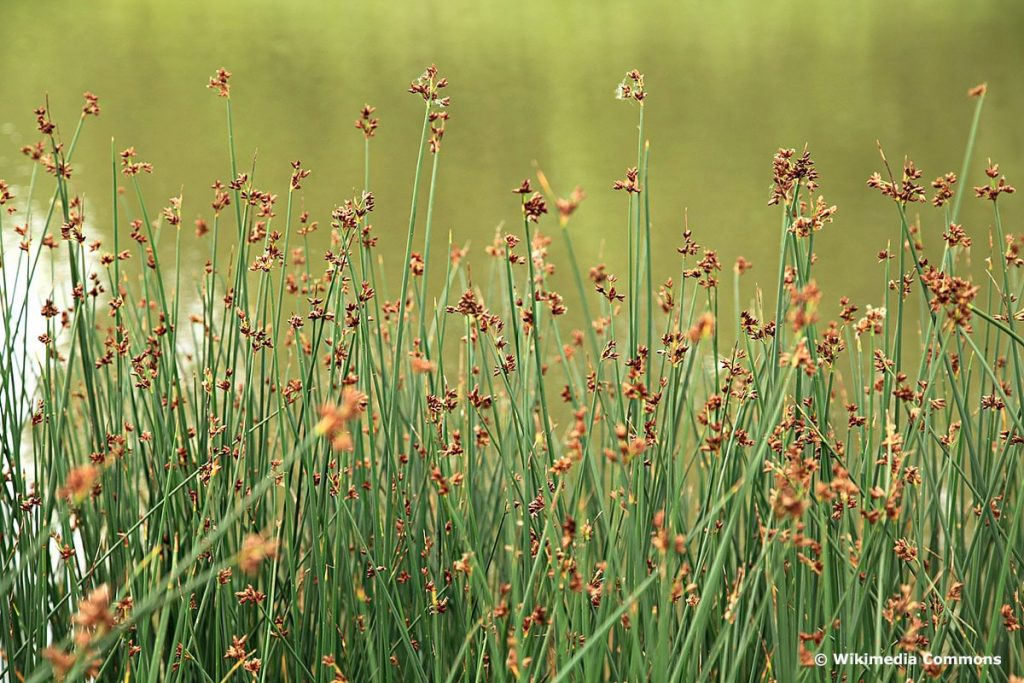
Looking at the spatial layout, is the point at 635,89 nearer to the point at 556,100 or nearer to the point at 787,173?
the point at 787,173

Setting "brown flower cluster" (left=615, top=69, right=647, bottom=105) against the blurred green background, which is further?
the blurred green background

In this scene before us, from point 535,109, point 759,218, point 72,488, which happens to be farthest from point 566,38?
point 72,488

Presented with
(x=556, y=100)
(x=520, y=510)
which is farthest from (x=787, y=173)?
(x=556, y=100)

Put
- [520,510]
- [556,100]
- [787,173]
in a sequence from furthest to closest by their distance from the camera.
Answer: [556,100]
[520,510]
[787,173]

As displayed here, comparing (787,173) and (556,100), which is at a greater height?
(556,100)

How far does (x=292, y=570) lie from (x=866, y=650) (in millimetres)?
799

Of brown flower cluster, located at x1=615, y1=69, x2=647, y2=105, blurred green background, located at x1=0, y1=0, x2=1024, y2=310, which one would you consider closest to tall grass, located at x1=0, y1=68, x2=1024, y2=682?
brown flower cluster, located at x1=615, y1=69, x2=647, y2=105

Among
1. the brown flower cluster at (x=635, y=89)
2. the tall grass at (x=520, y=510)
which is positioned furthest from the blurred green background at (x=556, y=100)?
the brown flower cluster at (x=635, y=89)

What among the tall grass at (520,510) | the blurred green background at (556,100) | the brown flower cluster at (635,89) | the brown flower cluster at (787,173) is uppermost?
the blurred green background at (556,100)

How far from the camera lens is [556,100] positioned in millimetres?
8492

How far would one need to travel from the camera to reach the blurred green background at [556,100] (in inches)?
249

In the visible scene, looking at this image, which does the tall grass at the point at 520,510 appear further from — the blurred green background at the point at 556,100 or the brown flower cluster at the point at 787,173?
the blurred green background at the point at 556,100

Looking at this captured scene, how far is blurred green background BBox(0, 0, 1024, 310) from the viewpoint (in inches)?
249

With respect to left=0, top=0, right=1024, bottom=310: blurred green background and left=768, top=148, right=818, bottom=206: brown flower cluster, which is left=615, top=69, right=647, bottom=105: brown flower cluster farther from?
left=0, top=0, right=1024, bottom=310: blurred green background
